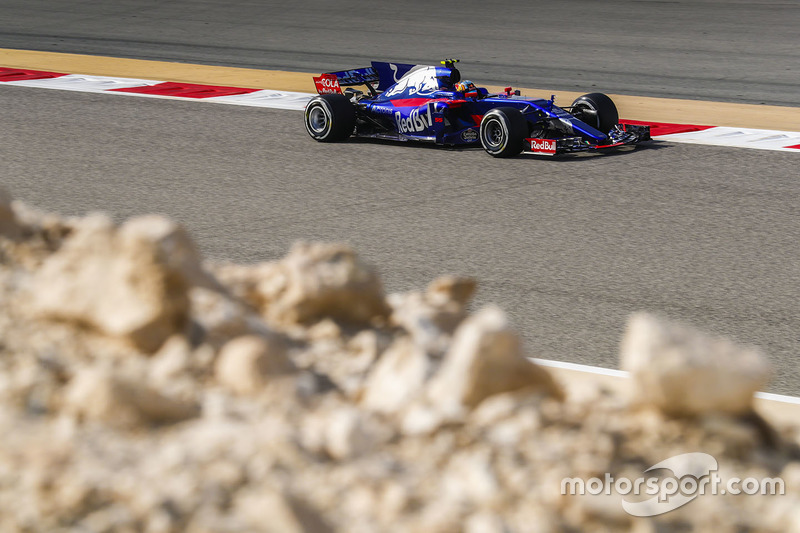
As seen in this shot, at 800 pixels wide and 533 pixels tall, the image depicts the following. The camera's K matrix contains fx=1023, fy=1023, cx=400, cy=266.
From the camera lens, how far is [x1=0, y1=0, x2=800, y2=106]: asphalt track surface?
1623 cm

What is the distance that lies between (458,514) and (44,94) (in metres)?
13.2

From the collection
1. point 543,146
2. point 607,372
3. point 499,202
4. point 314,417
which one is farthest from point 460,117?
point 314,417

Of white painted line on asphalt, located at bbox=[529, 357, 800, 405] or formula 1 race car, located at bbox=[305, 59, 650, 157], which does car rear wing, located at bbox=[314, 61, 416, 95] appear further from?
white painted line on asphalt, located at bbox=[529, 357, 800, 405]

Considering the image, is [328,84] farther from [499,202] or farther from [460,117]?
[499,202]

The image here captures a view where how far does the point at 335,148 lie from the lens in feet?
35.9

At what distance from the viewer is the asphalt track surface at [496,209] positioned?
5.89 m

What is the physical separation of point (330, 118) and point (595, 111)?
2.82 m

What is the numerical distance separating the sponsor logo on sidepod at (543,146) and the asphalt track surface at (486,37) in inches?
207

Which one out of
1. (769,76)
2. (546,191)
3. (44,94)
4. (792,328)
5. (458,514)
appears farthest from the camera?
(769,76)

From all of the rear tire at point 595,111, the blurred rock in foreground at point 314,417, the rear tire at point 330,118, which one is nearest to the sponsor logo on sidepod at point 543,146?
the rear tire at point 595,111

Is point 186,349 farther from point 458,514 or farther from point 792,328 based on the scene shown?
point 792,328

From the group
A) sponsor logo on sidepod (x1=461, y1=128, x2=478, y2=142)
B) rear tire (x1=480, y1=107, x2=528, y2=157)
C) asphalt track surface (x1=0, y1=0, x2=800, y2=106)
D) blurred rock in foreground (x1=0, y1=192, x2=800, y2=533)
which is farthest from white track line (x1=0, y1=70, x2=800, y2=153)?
blurred rock in foreground (x1=0, y1=192, x2=800, y2=533)

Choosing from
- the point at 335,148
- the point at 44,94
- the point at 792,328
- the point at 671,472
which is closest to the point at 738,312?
the point at 792,328

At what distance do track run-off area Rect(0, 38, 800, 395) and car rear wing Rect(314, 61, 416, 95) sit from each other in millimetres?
644
